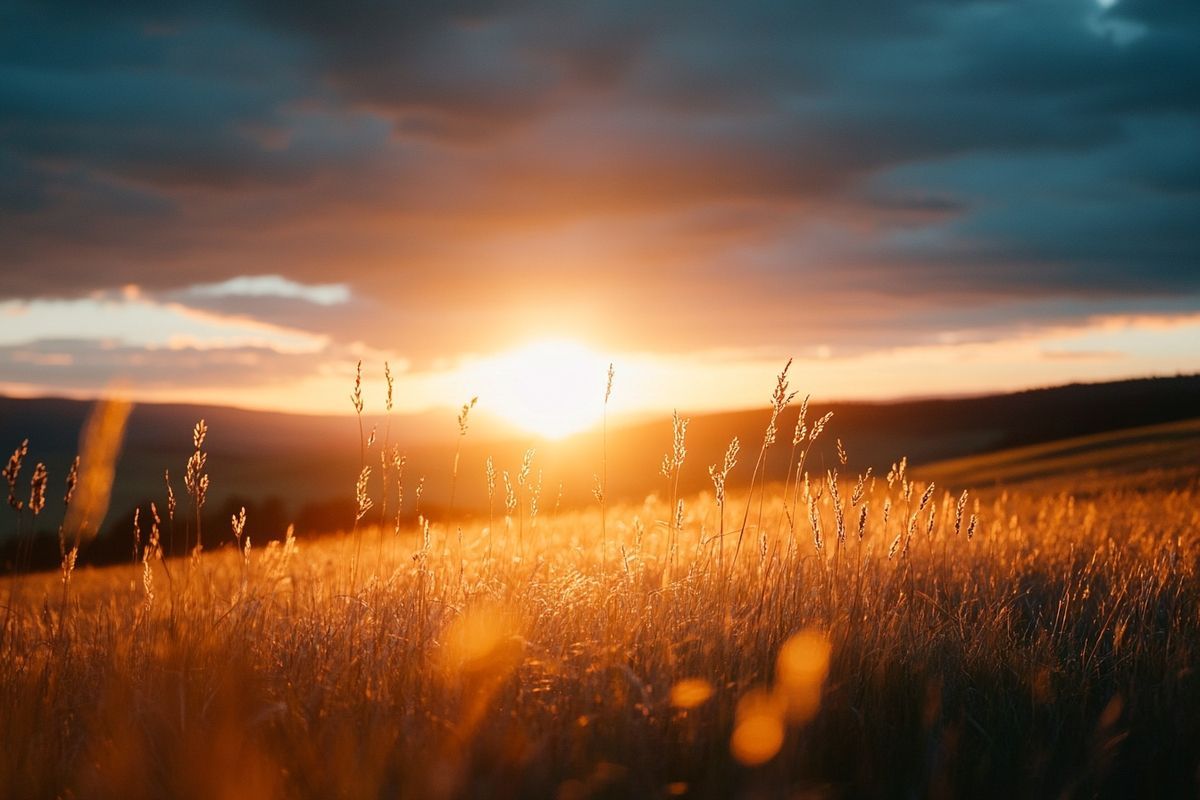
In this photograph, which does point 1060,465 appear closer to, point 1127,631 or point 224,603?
point 1127,631

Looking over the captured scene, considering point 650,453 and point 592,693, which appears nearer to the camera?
point 592,693

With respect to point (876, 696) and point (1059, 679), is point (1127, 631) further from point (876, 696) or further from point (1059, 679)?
point (876, 696)

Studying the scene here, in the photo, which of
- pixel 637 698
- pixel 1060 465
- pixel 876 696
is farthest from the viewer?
pixel 1060 465

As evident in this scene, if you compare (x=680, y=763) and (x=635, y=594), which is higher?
(x=635, y=594)

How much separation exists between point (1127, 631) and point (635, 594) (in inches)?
120

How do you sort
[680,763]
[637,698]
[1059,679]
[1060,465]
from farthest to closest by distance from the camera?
1. [1060,465]
2. [1059,679]
3. [637,698]
4. [680,763]

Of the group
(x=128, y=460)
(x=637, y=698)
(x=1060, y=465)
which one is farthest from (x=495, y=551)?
(x=128, y=460)

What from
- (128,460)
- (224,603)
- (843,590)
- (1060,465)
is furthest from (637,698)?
(128,460)

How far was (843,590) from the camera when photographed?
17.2 feet

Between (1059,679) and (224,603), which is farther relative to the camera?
(224,603)

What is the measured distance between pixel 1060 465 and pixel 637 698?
24.5 m

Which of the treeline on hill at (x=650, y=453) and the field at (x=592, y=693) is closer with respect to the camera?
the field at (x=592, y=693)

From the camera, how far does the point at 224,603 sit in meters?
5.34

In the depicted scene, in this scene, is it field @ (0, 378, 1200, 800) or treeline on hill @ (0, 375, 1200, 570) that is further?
treeline on hill @ (0, 375, 1200, 570)
